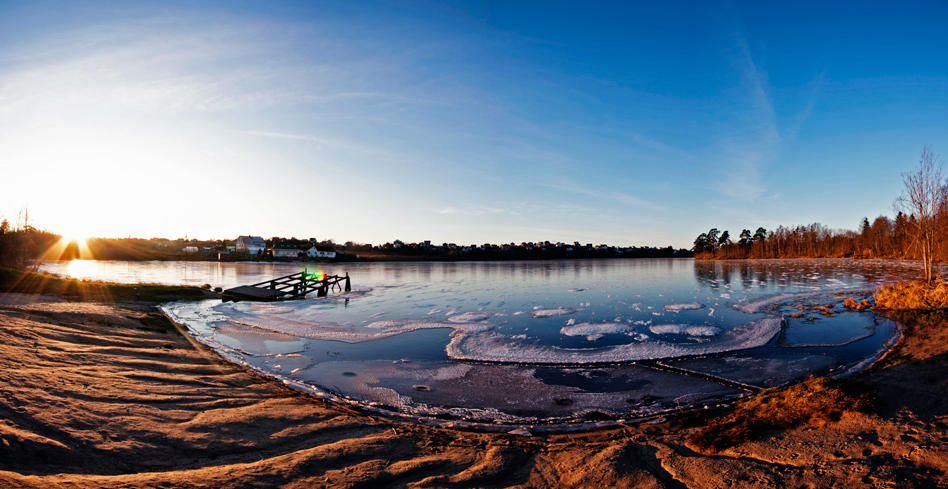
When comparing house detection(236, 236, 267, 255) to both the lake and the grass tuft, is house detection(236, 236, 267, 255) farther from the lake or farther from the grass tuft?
the lake

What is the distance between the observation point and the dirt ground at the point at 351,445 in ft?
13.2

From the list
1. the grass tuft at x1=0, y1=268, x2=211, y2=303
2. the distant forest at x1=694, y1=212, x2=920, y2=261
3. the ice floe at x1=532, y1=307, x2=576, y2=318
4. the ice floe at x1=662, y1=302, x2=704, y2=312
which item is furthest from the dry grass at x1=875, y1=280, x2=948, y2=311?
the distant forest at x1=694, y1=212, x2=920, y2=261

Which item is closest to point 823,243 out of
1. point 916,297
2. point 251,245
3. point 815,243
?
point 815,243

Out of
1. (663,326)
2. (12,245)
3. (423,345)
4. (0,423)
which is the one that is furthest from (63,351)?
(12,245)

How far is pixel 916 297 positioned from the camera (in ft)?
51.0

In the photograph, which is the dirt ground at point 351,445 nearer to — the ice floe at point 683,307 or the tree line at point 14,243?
the ice floe at point 683,307

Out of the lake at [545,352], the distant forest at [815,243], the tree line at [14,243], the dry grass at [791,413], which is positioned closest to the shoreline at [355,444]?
the dry grass at [791,413]

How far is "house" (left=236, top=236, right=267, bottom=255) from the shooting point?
133288 millimetres

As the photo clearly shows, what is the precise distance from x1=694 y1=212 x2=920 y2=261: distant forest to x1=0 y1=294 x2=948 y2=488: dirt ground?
8856 centimetres

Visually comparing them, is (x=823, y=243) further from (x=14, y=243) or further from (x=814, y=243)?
(x=14, y=243)

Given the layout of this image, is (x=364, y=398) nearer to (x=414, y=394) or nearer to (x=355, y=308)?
(x=414, y=394)

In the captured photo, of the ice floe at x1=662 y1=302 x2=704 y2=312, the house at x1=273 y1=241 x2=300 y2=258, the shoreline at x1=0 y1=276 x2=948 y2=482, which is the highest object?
the house at x1=273 y1=241 x2=300 y2=258

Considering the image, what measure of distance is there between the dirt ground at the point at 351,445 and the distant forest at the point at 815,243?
291 ft

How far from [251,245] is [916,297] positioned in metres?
155
